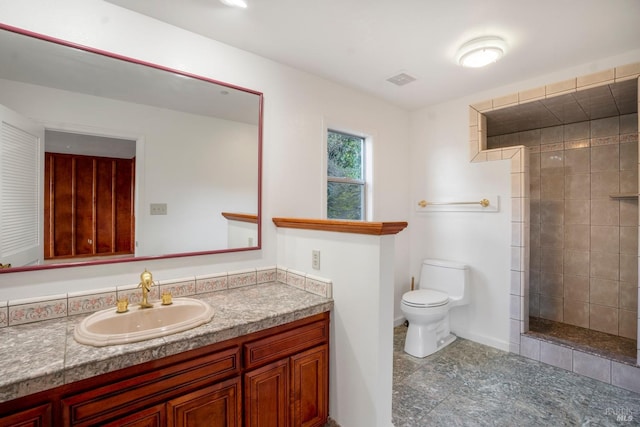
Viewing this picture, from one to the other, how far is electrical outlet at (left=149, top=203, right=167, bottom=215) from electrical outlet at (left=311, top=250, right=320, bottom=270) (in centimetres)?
93

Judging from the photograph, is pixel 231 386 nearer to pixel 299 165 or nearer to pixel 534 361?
pixel 299 165

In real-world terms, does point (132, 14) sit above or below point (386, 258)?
above

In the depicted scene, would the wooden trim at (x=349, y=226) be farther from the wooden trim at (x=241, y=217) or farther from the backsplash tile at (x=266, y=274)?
the backsplash tile at (x=266, y=274)

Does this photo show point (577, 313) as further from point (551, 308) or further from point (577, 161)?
point (577, 161)

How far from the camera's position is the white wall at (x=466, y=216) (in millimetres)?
2785

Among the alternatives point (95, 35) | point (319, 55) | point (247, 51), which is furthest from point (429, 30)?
point (95, 35)

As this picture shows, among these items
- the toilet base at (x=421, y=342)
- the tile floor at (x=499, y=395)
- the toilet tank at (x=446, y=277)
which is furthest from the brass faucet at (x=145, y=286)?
the toilet tank at (x=446, y=277)

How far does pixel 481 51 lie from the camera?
6.77ft

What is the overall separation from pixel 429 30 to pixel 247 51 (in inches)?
48.1

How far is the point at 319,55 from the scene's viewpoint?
7.34ft

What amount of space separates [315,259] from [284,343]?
55cm

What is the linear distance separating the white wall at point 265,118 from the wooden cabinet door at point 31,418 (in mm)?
688

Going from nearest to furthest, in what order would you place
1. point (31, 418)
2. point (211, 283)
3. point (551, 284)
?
point (31, 418)
point (211, 283)
point (551, 284)

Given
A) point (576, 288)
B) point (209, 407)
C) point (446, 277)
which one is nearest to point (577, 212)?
point (576, 288)
